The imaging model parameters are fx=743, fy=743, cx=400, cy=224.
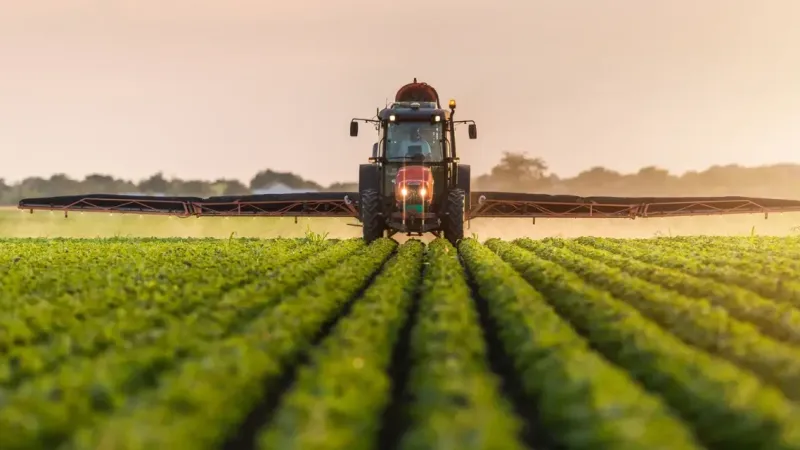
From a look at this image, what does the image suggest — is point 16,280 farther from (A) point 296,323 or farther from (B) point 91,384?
(B) point 91,384

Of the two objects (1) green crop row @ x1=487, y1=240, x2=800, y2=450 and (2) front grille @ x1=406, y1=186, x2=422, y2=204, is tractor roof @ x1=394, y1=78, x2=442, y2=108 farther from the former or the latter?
(1) green crop row @ x1=487, y1=240, x2=800, y2=450

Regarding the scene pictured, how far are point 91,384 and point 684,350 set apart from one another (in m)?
3.72

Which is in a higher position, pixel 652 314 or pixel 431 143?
pixel 431 143

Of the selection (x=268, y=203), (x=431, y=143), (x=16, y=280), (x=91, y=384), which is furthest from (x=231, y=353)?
(x=268, y=203)

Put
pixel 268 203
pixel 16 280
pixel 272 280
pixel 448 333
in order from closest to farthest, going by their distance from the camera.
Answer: pixel 448 333, pixel 272 280, pixel 16 280, pixel 268 203

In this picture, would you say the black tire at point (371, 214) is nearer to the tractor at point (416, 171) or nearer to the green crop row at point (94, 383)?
the tractor at point (416, 171)

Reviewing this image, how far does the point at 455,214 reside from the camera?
1869cm

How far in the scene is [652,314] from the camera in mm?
7371

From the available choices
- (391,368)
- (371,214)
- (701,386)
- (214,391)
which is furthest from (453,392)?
(371,214)

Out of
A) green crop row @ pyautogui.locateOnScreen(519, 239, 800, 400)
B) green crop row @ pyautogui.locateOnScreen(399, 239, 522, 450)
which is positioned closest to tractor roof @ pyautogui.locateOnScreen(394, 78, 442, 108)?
green crop row @ pyautogui.locateOnScreen(519, 239, 800, 400)

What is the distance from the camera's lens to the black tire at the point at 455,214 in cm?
1855

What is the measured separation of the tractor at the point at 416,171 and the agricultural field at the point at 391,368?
917cm

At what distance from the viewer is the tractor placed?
1816cm

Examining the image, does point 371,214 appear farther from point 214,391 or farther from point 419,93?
point 214,391
